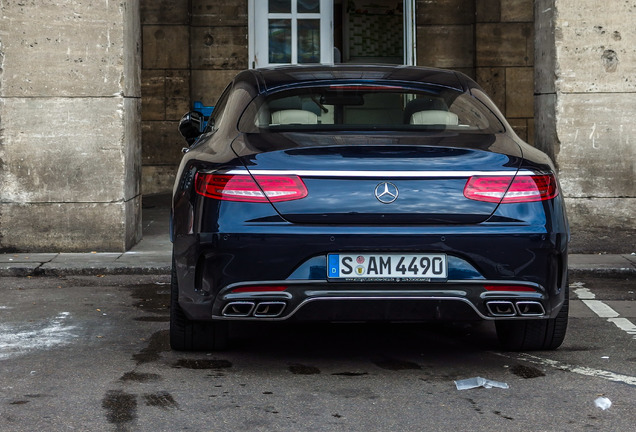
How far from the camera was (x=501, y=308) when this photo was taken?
5387 mm

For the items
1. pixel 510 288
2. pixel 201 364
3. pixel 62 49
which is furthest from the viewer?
pixel 62 49

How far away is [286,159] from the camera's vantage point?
5336 millimetres

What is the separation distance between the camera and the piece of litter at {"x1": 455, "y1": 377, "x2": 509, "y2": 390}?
5332 mm

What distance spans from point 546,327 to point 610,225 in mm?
4819

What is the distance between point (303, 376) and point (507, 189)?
1.30m

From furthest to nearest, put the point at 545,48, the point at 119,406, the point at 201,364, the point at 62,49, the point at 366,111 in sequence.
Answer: the point at 545,48 < the point at 62,49 < the point at 366,111 < the point at 201,364 < the point at 119,406

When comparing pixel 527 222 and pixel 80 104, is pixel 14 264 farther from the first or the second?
pixel 527 222

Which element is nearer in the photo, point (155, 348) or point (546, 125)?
point (155, 348)

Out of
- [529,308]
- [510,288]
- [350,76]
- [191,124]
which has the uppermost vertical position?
[350,76]

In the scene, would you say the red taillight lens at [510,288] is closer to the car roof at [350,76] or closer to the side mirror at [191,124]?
the car roof at [350,76]

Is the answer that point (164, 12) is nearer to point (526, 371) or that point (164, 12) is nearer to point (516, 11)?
point (516, 11)

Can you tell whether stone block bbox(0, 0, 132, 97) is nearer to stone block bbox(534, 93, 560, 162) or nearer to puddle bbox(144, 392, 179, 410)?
stone block bbox(534, 93, 560, 162)

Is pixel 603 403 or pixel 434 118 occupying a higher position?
pixel 434 118

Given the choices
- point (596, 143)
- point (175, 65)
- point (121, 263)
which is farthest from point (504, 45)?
point (121, 263)
